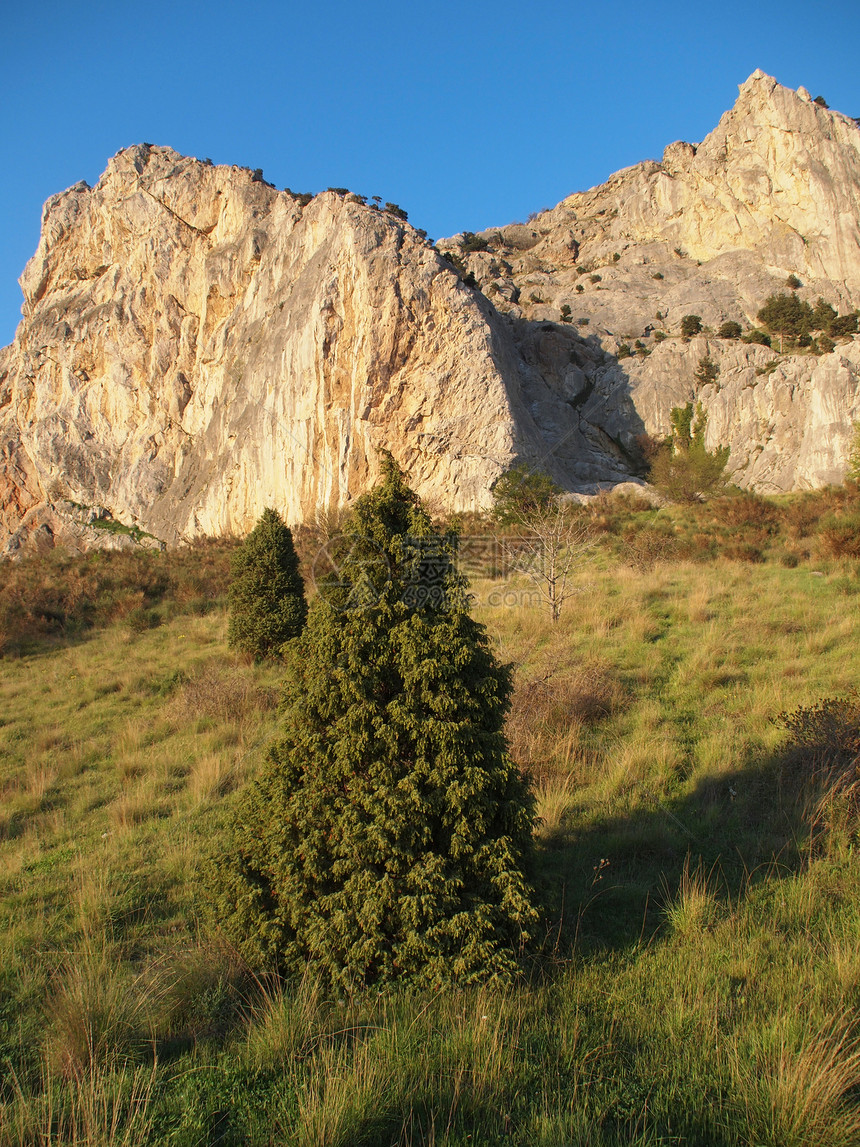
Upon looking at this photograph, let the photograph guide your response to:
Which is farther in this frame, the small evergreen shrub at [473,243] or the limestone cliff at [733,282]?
the small evergreen shrub at [473,243]

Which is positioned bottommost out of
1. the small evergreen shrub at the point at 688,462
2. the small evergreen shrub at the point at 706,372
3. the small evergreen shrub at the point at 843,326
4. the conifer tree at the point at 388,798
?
the conifer tree at the point at 388,798

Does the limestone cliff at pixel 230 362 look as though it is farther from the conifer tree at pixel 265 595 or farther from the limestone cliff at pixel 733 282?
the conifer tree at pixel 265 595

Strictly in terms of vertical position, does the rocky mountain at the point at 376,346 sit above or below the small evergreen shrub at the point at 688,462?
above

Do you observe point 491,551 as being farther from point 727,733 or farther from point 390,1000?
point 390,1000

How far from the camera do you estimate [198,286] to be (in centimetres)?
4184

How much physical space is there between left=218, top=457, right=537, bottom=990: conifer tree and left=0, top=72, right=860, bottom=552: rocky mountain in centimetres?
2606

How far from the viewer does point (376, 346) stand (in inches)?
1240

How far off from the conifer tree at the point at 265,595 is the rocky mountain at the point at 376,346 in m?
18.1

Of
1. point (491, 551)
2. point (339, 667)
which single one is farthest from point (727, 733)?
point (491, 551)

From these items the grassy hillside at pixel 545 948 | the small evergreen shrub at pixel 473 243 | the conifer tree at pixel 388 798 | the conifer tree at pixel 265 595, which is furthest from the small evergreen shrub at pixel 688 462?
the small evergreen shrub at pixel 473 243

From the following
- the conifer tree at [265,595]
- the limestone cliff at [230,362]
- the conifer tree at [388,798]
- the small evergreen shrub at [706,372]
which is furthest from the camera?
the small evergreen shrub at [706,372]

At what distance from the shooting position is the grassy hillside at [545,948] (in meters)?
2.16

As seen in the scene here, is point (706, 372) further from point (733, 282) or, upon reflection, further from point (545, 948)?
point (545, 948)

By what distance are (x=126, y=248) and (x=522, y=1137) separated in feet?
183
